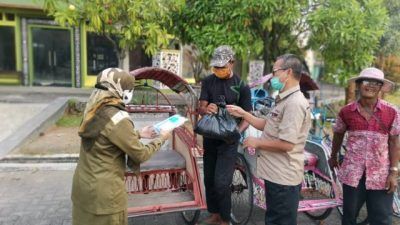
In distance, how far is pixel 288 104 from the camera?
2.63 m

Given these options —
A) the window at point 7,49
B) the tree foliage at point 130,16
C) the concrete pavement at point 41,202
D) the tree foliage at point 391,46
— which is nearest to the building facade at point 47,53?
the window at point 7,49

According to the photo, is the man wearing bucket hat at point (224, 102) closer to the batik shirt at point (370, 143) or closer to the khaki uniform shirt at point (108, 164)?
the batik shirt at point (370, 143)

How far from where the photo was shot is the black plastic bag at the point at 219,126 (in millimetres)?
3193

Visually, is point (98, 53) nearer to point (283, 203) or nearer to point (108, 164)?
point (108, 164)

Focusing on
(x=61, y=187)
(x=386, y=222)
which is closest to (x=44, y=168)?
(x=61, y=187)

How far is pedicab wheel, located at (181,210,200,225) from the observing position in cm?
374

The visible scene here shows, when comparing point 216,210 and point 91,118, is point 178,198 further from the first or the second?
point 91,118

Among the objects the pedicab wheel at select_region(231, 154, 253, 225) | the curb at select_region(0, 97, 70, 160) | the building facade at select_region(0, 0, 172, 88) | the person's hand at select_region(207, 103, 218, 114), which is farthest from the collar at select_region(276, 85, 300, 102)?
the building facade at select_region(0, 0, 172, 88)

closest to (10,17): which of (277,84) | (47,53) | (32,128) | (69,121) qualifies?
(47,53)

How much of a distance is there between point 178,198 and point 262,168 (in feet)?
3.42

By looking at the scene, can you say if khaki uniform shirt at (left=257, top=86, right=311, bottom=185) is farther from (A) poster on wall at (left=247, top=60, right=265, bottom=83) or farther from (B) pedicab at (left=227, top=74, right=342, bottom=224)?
(A) poster on wall at (left=247, top=60, right=265, bottom=83)

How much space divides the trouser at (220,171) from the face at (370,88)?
4.07 ft

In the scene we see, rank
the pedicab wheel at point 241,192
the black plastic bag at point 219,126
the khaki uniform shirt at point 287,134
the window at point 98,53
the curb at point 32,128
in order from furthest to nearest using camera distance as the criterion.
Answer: the window at point 98,53, the curb at point 32,128, the pedicab wheel at point 241,192, the black plastic bag at point 219,126, the khaki uniform shirt at point 287,134

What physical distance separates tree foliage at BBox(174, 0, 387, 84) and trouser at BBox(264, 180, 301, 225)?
394cm
